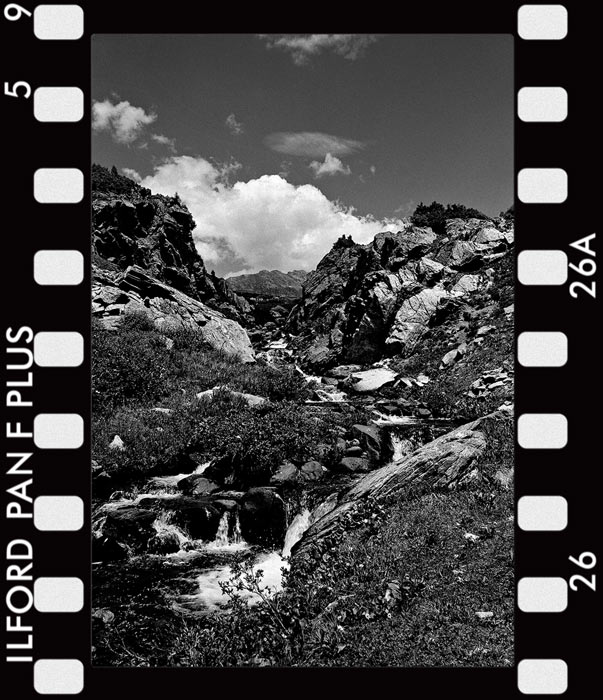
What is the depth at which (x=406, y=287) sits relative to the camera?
164ft

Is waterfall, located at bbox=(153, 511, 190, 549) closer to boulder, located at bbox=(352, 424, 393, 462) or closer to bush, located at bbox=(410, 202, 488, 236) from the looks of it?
boulder, located at bbox=(352, 424, 393, 462)

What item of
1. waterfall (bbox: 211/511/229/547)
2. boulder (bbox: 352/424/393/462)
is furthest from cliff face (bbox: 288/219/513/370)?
waterfall (bbox: 211/511/229/547)

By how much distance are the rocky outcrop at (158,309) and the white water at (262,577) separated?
19771mm

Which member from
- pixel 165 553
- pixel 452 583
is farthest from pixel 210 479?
pixel 452 583

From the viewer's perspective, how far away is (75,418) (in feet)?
14.1

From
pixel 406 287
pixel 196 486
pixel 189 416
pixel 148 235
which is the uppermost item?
pixel 148 235

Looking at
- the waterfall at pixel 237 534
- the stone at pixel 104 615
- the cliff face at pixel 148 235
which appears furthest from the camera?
the cliff face at pixel 148 235

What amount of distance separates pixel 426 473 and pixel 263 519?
4.91 metres

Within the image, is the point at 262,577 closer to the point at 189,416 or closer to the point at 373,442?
the point at 373,442

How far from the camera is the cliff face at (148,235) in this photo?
6100 cm

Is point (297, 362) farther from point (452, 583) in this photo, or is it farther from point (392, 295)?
point (452, 583)

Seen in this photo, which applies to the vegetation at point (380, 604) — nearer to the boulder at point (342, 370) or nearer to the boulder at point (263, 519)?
the boulder at point (263, 519)

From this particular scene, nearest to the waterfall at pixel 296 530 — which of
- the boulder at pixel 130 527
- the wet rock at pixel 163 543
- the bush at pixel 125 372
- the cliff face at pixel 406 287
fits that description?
the wet rock at pixel 163 543

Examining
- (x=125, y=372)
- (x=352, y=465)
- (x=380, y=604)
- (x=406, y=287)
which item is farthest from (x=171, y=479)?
(x=406, y=287)
